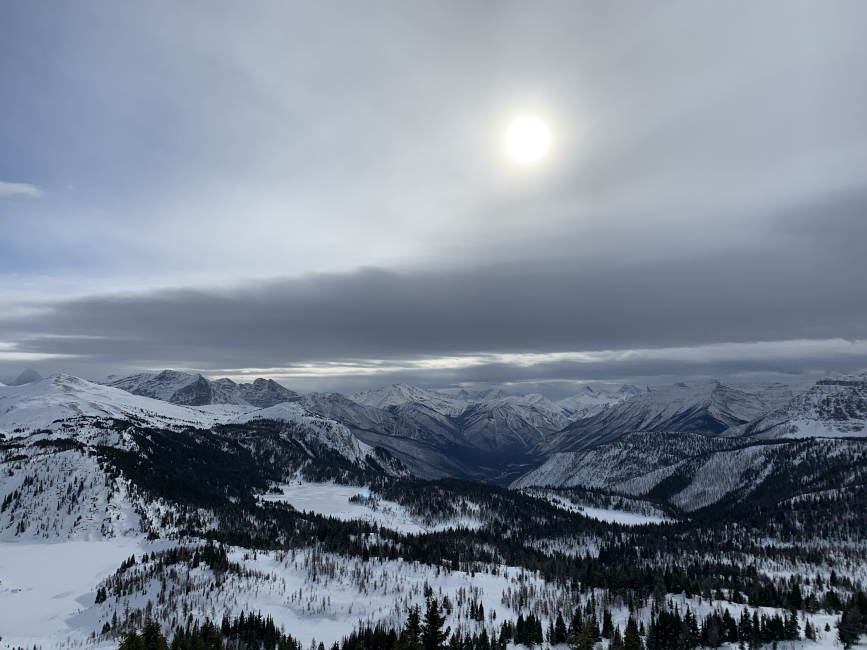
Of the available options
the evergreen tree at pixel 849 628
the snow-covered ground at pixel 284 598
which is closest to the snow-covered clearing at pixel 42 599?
the snow-covered ground at pixel 284 598

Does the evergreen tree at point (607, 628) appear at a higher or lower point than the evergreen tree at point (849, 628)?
lower

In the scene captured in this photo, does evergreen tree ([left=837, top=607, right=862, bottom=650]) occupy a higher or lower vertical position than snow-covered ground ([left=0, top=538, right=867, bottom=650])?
higher

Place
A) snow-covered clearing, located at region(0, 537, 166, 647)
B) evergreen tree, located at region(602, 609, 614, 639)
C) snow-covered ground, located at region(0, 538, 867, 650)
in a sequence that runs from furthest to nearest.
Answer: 1. snow-covered clearing, located at region(0, 537, 166, 647)
2. snow-covered ground, located at region(0, 538, 867, 650)
3. evergreen tree, located at region(602, 609, 614, 639)

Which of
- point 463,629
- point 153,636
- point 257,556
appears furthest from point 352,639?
point 257,556

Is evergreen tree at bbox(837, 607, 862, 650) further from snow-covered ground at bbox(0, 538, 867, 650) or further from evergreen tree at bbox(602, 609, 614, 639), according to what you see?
evergreen tree at bbox(602, 609, 614, 639)

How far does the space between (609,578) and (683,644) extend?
249ft

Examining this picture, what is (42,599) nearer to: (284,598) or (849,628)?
(284,598)

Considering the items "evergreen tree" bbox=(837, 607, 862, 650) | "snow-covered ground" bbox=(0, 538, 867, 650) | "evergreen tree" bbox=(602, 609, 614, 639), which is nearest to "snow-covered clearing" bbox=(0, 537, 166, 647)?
"snow-covered ground" bbox=(0, 538, 867, 650)

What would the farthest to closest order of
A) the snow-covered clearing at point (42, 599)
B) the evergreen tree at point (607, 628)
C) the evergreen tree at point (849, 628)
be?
the snow-covered clearing at point (42, 599) → the evergreen tree at point (607, 628) → the evergreen tree at point (849, 628)

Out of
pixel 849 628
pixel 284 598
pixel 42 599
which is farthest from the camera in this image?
pixel 42 599

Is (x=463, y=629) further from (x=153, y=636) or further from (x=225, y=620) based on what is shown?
(x=153, y=636)

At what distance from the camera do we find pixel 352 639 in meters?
132

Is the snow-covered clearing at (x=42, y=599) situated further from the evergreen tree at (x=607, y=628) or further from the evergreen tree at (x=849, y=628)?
the evergreen tree at (x=849, y=628)

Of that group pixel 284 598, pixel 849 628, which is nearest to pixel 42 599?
pixel 284 598
